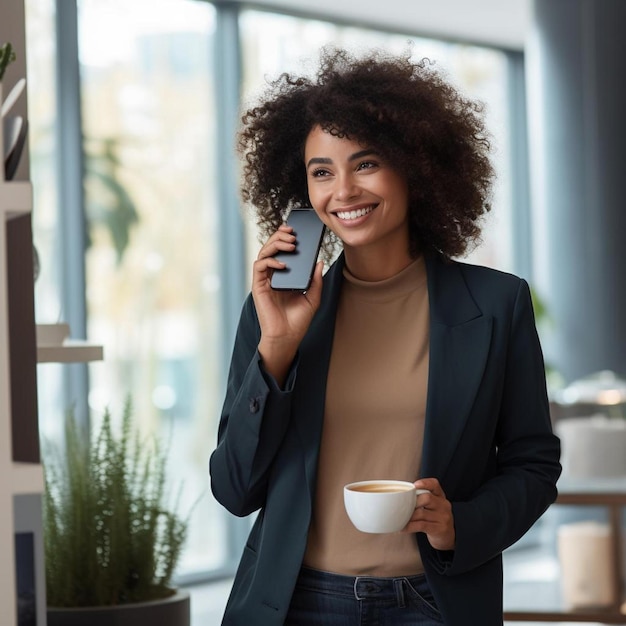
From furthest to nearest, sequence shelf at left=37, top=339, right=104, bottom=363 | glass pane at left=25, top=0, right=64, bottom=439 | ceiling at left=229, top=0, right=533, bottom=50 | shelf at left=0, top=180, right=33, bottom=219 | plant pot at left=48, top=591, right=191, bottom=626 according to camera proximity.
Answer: ceiling at left=229, top=0, right=533, bottom=50, glass pane at left=25, top=0, right=64, bottom=439, plant pot at left=48, top=591, right=191, bottom=626, shelf at left=37, top=339, right=104, bottom=363, shelf at left=0, top=180, right=33, bottom=219

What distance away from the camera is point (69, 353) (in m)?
1.95

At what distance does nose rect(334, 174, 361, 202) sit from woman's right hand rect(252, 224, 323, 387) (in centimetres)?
11

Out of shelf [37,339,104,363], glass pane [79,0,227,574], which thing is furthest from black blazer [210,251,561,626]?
glass pane [79,0,227,574]

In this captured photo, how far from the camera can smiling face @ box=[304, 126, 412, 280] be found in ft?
5.48

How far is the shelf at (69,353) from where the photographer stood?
1901 millimetres

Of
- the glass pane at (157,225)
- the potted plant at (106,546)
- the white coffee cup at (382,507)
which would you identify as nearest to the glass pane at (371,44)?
the glass pane at (157,225)

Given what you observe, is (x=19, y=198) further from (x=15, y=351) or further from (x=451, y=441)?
(x=451, y=441)

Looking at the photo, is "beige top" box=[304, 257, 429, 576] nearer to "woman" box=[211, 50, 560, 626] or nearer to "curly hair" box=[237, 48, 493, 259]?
"woman" box=[211, 50, 560, 626]

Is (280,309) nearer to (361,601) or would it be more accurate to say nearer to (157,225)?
(361,601)

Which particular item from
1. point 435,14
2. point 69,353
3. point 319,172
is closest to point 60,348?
point 69,353

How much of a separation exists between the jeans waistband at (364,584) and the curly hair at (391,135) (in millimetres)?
542

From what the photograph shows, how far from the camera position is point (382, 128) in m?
1.73

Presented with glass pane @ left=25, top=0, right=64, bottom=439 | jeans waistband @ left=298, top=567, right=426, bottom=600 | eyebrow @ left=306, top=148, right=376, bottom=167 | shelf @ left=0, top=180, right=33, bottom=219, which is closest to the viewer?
shelf @ left=0, top=180, right=33, bottom=219

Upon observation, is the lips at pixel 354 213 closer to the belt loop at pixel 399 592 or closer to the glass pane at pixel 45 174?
the belt loop at pixel 399 592
